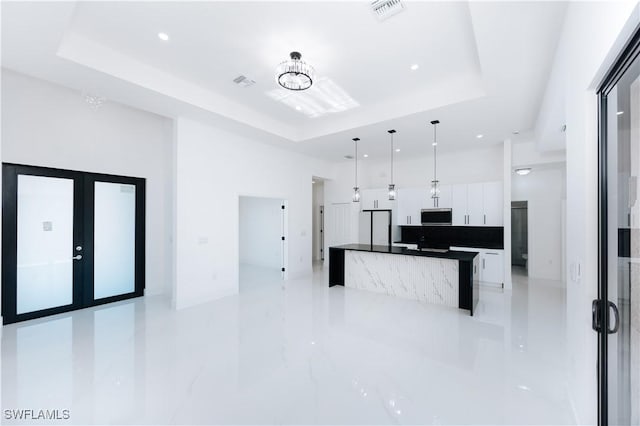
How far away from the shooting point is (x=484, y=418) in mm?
1982

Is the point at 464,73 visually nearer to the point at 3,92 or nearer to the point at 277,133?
the point at 277,133

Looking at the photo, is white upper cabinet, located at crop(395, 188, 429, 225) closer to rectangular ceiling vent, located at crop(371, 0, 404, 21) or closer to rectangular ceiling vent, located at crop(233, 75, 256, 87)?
rectangular ceiling vent, located at crop(233, 75, 256, 87)

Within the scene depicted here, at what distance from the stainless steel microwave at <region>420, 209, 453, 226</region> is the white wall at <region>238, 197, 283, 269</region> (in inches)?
149

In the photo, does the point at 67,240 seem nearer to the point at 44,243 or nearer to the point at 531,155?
the point at 44,243

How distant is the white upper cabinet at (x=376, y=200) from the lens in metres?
7.23

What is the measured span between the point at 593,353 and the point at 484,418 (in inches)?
34.2

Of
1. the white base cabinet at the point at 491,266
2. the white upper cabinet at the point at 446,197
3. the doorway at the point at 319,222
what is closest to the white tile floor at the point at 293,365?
the white base cabinet at the point at 491,266

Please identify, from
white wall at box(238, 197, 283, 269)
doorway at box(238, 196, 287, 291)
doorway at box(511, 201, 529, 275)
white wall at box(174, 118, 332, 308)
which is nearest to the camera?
white wall at box(174, 118, 332, 308)

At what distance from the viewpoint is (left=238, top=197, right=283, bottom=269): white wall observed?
7691mm

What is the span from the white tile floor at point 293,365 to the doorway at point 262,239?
242 centimetres

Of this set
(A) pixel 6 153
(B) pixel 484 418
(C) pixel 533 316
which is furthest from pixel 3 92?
(C) pixel 533 316

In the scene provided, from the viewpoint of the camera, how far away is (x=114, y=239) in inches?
188

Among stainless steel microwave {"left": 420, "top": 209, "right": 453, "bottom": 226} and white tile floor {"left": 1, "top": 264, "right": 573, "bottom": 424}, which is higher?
stainless steel microwave {"left": 420, "top": 209, "right": 453, "bottom": 226}

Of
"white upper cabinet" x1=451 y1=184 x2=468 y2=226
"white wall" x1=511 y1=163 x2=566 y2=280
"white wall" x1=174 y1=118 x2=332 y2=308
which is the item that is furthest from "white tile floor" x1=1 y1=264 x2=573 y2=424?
"white wall" x1=511 y1=163 x2=566 y2=280
